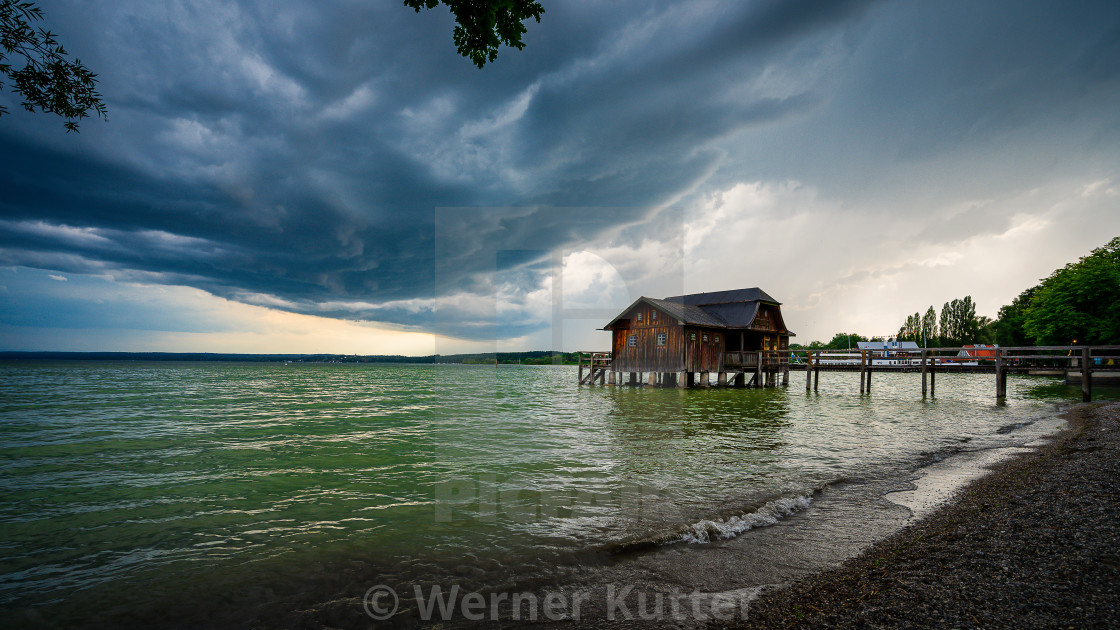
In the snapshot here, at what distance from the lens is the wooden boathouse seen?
41.4m

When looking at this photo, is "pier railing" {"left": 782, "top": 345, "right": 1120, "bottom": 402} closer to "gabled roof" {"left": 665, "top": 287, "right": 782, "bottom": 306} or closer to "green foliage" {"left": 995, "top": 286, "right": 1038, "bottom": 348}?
"gabled roof" {"left": 665, "top": 287, "right": 782, "bottom": 306}

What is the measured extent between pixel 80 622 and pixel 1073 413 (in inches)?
1301

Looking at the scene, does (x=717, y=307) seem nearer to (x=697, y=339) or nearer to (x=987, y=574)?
(x=697, y=339)

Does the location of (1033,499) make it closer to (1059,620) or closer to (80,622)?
(1059,620)

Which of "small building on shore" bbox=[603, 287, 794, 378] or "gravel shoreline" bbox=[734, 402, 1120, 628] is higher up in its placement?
"small building on shore" bbox=[603, 287, 794, 378]

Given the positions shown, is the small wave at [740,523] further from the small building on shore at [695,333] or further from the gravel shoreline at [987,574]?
the small building on shore at [695,333]

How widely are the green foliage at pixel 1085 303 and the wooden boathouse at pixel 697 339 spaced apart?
29028 mm

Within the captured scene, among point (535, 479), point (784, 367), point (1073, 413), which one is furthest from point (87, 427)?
point (784, 367)

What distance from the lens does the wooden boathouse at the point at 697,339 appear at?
1631 inches

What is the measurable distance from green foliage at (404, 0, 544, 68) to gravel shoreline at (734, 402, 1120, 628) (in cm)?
761

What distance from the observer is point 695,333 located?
4188cm

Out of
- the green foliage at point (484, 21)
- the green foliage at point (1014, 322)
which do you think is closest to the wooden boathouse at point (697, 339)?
the green foliage at point (484, 21)

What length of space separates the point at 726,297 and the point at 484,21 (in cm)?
4768

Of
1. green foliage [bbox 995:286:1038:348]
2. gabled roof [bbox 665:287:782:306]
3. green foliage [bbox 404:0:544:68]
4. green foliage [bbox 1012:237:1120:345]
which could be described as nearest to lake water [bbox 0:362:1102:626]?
green foliage [bbox 404:0:544:68]
